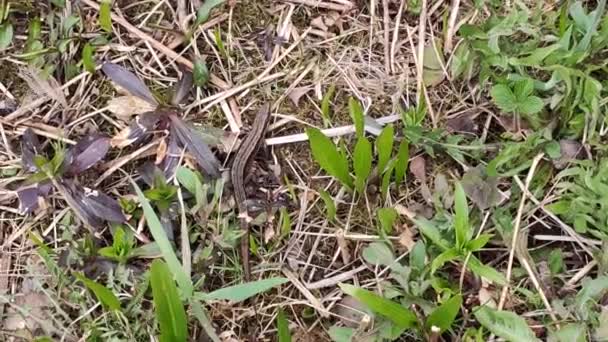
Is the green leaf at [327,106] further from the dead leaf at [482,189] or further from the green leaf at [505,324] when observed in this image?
the green leaf at [505,324]

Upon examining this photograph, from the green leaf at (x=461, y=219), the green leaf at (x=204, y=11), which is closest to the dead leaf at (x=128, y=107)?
the green leaf at (x=204, y=11)

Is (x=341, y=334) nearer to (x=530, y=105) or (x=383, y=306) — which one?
(x=383, y=306)

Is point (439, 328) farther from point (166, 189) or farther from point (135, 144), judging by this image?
point (135, 144)

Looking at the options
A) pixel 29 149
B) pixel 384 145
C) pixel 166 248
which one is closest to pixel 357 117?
pixel 384 145

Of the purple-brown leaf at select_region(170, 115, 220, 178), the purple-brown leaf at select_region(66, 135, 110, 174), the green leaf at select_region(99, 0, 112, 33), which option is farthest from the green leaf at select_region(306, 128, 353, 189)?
the green leaf at select_region(99, 0, 112, 33)

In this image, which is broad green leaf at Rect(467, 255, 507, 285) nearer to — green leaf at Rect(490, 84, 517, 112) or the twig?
the twig
